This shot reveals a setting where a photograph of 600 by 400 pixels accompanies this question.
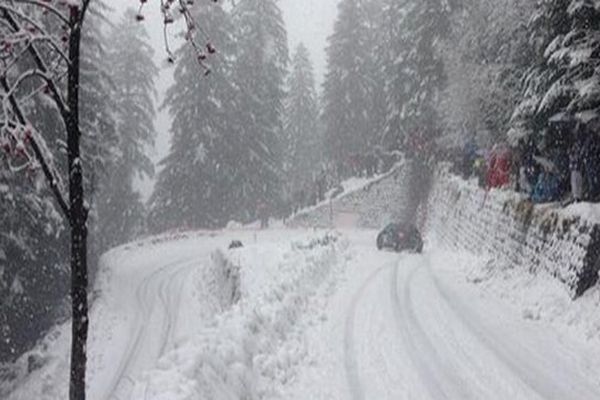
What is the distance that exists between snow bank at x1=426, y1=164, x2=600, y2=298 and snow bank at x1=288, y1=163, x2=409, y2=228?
13.3 m

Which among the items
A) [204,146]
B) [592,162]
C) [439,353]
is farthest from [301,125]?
[439,353]

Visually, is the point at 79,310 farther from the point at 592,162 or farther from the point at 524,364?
the point at 592,162

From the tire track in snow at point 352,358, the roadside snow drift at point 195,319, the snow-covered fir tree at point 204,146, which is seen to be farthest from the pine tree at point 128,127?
the tire track in snow at point 352,358

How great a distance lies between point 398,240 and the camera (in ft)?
92.9

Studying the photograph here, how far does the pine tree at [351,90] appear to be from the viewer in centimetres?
4928

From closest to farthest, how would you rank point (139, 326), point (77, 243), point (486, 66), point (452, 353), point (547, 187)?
point (77, 243) → point (452, 353) → point (547, 187) → point (139, 326) → point (486, 66)

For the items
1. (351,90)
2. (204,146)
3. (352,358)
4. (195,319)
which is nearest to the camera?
(352,358)

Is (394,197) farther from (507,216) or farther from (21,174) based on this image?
(21,174)

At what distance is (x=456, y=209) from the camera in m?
28.5

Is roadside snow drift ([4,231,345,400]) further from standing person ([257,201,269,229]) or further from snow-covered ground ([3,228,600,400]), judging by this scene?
standing person ([257,201,269,229])

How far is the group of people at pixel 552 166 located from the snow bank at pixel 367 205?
20206mm

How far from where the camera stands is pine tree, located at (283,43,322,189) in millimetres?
58500

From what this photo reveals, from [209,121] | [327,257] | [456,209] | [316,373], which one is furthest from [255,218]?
[316,373]

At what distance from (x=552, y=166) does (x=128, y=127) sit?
33097 mm
